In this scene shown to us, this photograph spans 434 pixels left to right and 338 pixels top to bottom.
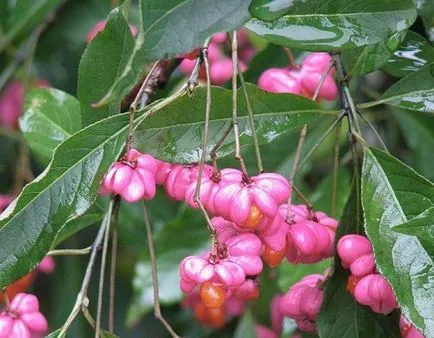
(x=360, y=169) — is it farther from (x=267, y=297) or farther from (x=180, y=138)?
(x=267, y=297)

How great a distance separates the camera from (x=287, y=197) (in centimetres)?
97

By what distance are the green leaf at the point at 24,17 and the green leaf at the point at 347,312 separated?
79 centimetres

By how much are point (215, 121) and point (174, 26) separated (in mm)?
218

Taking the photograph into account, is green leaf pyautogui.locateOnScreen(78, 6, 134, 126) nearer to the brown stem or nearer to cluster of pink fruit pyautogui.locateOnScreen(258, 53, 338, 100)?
the brown stem

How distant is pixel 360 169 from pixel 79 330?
107cm

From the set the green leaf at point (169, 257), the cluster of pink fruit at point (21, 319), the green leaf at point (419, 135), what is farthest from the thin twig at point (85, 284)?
the green leaf at point (419, 135)

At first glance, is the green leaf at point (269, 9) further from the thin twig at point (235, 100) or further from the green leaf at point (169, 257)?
the green leaf at point (169, 257)

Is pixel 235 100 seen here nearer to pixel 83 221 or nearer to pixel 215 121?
pixel 215 121

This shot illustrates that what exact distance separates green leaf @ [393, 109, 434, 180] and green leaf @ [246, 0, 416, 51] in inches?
30.3

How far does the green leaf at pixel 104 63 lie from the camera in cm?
95

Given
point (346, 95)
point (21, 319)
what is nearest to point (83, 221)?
point (21, 319)

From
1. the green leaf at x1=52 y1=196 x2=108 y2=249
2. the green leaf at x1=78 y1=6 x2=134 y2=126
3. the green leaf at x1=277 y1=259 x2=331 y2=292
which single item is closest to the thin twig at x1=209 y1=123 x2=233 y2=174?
the green leaf at x1=78 y1=6 x2=134 y2=126

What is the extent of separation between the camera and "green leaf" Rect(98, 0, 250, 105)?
800 mm

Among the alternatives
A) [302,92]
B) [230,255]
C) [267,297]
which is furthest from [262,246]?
[267,297]
